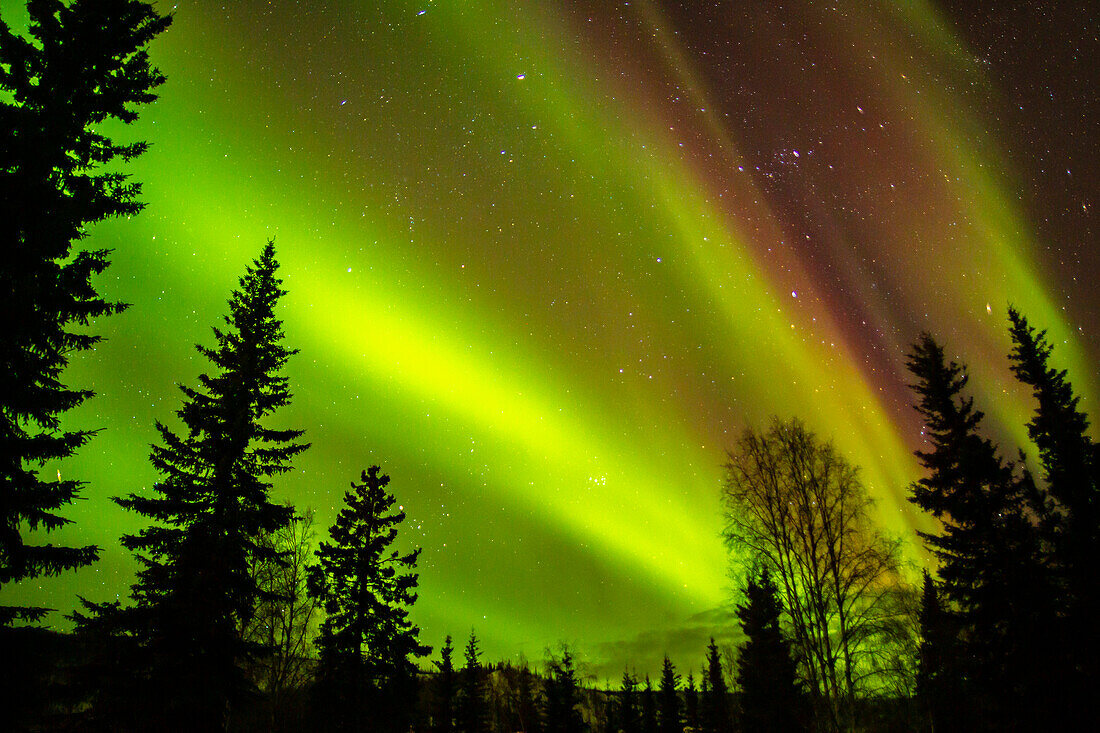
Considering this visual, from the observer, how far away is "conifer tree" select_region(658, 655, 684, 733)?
51.2m

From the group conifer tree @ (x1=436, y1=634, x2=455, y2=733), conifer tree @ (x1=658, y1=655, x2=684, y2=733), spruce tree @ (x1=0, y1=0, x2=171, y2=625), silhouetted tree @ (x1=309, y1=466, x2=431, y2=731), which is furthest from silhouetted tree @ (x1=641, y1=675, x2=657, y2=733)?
spruce tree @ (x1=0, y1=0, x2=171, y2=625)

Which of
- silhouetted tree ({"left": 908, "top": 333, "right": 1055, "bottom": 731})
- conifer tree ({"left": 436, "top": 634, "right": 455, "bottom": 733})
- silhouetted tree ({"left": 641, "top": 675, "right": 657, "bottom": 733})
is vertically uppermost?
silhouetted tree ({"left": 908, "top": 333, "right": 1055, "bottom": 731})

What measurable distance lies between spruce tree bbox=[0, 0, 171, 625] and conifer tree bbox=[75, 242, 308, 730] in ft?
15.2

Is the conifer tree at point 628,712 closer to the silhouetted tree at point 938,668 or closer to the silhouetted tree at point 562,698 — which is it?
the silhouetted tree at point 562,698

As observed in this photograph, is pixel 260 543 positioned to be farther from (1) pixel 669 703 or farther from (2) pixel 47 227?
(1) pixel 669 703

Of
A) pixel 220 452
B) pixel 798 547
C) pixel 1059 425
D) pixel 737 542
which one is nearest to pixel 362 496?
pixel 220 452

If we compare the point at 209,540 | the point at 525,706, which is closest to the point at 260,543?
the point at 209,540

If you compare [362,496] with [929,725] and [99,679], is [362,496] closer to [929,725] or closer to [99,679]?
[99,679]

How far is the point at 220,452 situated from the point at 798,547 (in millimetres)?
16422

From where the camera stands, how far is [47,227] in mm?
9680

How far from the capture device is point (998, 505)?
1706cm

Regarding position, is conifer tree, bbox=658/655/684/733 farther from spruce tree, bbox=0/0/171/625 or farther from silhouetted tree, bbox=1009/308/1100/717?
spruce tree, bbox=0/0/171/625

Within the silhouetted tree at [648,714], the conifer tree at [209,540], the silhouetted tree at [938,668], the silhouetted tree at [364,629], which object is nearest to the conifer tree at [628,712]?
the silhouetted tree at [648,714]

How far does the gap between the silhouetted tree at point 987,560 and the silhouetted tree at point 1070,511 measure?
1.85 ft
